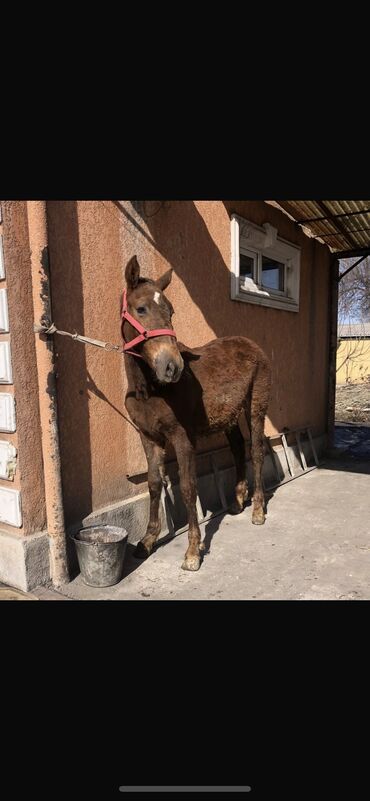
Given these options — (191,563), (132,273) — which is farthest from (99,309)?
(191,563)

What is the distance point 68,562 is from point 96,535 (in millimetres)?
289

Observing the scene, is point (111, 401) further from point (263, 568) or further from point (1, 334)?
point (263, 568)

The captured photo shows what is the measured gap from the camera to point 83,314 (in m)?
3.45

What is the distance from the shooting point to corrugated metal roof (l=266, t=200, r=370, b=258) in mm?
5641

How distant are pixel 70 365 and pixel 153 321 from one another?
32.0 inches

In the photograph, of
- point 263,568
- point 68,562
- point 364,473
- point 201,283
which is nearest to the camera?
point 68,562

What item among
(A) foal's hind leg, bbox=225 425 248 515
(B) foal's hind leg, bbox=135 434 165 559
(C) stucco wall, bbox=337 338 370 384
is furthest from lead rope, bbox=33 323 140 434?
(C) stucco wall, bbox=337 338 370 384

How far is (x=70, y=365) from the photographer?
3357mm

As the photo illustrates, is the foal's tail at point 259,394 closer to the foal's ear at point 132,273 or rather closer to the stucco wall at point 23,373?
the foal's ear at point 132,273

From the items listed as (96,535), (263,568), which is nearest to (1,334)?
(96,535)

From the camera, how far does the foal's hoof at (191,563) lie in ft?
11.4

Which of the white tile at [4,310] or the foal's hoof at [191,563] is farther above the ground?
the white tile at [4,310]

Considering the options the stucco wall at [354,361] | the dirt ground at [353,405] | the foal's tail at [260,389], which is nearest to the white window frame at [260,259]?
the foal's tail at [260,389]

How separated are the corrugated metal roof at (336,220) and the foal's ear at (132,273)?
3557 millimetres
